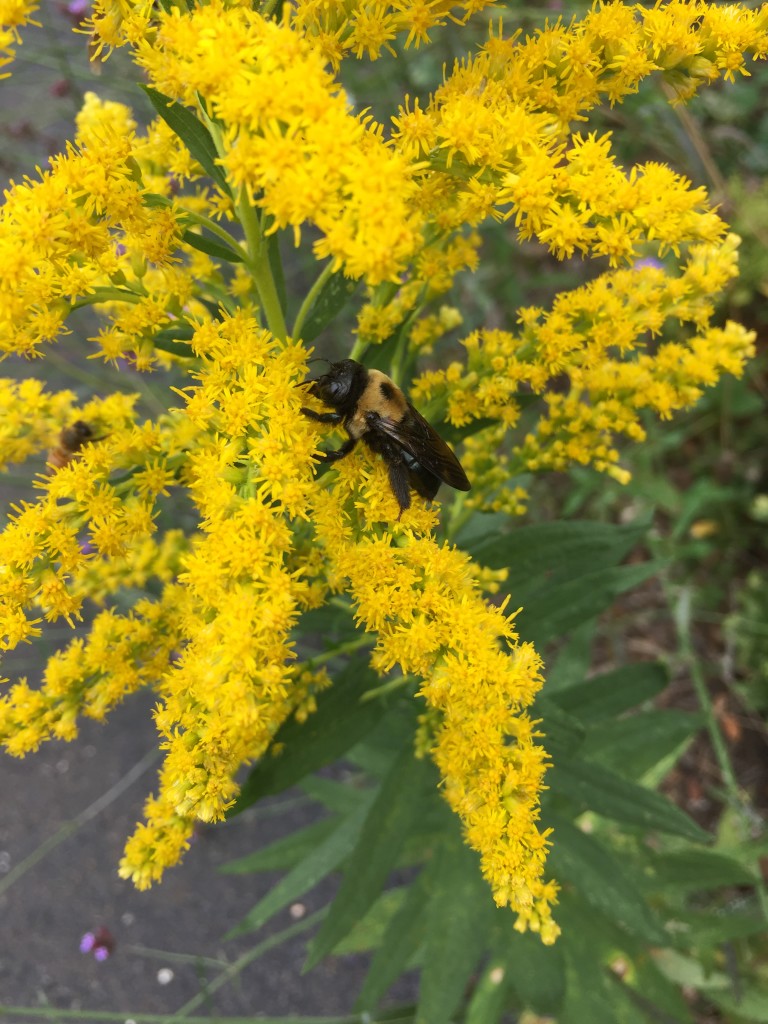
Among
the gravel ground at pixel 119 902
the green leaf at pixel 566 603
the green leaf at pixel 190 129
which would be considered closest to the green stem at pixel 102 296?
the green leaf at pixel 190 129

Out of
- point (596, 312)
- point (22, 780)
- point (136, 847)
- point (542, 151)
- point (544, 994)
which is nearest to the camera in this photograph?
point (542, 151)

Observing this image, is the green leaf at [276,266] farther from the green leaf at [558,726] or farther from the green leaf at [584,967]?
the green leaf at [584,967]

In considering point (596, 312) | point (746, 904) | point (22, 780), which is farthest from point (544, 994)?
point (22, 780)

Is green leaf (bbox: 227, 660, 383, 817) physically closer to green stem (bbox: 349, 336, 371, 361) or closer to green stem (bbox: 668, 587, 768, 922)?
green stem (bbox: 349, 336, 371, 361)

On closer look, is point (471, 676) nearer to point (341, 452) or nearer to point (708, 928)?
point (341, 452)

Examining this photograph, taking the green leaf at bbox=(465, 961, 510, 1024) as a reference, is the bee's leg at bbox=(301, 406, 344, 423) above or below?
above

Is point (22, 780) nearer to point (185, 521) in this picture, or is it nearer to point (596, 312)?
point (185, 521)

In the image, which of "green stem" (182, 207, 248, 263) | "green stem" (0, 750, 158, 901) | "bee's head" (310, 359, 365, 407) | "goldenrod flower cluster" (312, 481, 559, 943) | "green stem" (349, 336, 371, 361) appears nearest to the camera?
"goldenrod flower cluster" (312, 481, 559, 943)

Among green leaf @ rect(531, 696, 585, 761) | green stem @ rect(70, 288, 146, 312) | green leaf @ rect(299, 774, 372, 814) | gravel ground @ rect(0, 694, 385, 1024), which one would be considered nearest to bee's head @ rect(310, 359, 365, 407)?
green stem @ rect(70, 288, 146, 312)
